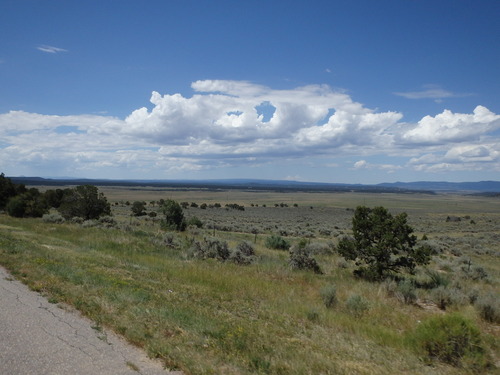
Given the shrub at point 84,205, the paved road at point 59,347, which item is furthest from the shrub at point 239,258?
the shrub at point 84,205

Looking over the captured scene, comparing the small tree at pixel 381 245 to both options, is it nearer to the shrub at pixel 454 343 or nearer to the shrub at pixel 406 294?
the shrub at pixel 406 294

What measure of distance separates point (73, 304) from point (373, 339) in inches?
249

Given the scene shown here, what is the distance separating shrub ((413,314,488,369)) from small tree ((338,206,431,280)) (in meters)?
7.51

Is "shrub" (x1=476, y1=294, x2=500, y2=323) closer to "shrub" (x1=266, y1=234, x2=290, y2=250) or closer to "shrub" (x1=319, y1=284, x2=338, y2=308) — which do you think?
"shrub" (x1=319, y1=284, x2=338, y2=308)

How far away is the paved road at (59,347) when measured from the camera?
4914 mm

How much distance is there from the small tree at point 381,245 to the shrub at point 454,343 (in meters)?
7.51

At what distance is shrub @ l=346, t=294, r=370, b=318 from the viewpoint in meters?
9.93

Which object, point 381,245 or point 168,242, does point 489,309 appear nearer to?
point 381,245

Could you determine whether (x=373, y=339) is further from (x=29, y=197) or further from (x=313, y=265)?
(x=29, y=197)

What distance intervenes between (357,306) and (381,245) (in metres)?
5.45

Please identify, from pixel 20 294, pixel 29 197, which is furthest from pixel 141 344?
pixel 29 197

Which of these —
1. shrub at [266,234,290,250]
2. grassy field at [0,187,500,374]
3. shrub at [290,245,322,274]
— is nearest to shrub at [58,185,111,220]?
grassy field at [0,187,500,374]

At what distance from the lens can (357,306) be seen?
10.0 metres

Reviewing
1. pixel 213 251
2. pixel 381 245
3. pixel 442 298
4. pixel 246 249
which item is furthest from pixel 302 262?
pixel 442 298
